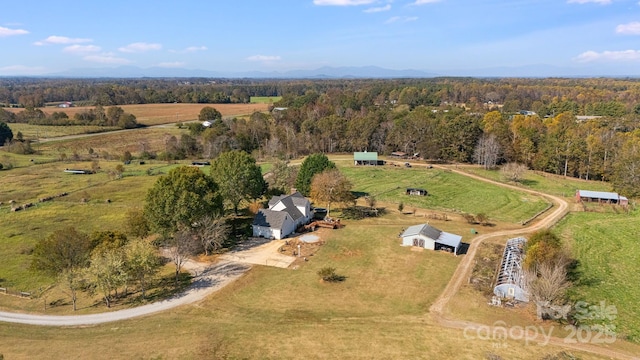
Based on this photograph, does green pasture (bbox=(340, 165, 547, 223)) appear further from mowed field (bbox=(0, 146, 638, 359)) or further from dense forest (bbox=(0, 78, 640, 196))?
dense forest (bbox=(0, 78, 640, 196))

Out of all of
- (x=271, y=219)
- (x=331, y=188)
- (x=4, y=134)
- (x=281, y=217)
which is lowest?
(x=271, y=219)

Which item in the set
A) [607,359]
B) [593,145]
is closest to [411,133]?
[593,145]

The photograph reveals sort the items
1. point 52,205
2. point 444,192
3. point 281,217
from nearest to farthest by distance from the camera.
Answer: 1. point 281,217
2. point 52,205
3. point 444,192

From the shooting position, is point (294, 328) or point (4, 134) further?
point (4, 134)

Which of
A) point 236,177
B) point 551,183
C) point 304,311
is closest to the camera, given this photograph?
point 304,311

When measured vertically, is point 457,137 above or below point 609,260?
above

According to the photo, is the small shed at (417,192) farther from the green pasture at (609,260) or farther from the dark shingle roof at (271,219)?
the dark shingle roof at (271,219)

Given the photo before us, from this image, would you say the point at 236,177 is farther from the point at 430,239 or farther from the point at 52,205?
the point at 52,205

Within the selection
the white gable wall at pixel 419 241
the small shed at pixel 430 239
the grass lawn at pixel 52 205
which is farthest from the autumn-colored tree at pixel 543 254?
the grass lawn at pixel 52 205

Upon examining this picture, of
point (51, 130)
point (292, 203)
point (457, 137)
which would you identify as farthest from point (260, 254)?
point (51, 130)

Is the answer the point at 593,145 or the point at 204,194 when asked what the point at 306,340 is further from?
the point at 593,145
